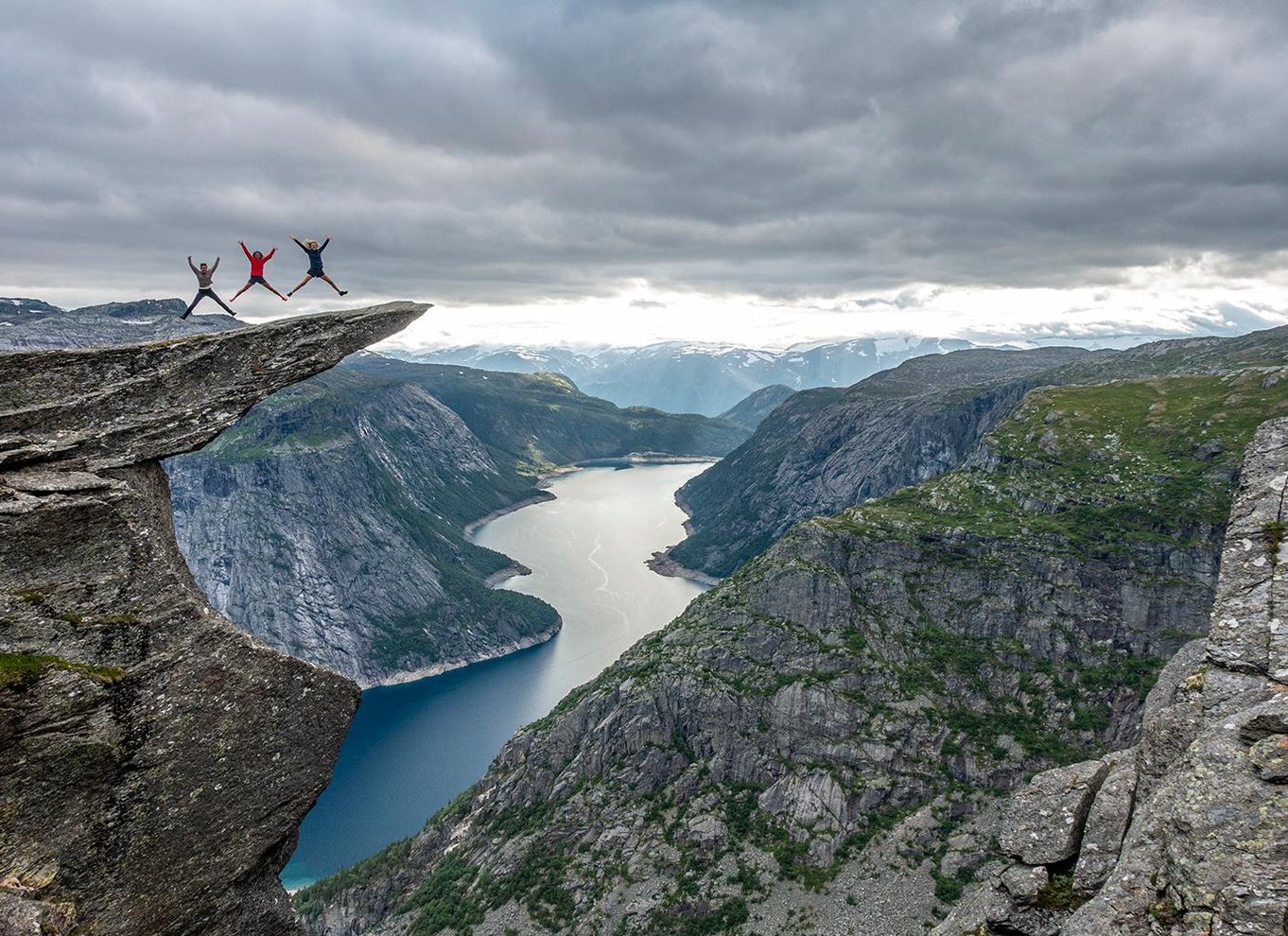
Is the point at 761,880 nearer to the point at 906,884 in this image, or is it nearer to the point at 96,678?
the point at 906,884

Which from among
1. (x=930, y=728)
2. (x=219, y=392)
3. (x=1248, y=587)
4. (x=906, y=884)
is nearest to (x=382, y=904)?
(x=906, y=884)

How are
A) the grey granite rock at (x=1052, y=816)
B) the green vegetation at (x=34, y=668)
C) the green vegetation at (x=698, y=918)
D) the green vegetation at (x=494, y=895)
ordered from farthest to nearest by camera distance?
the green vegetation at (x=494, y=895)
the green vegetation at (x=698, y=918)
the grey granite rock at (x=1052, y=816)
the green vegetation at (x=34, y=668)

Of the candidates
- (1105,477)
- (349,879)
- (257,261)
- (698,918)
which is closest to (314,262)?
(257,261)

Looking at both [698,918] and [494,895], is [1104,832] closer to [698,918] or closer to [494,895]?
[698,918]

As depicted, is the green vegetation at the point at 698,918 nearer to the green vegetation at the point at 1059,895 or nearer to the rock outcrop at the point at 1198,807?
the rock outcrop at the point at 1198,807

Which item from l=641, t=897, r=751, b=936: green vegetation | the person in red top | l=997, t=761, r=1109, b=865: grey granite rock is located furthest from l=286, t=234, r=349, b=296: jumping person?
l=641, t=897, r=751, b=936: green vegetation

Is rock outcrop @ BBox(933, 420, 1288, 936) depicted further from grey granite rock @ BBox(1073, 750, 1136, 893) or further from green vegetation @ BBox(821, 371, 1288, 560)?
green vegetation @ BBox(821, 371, 1288, 560)

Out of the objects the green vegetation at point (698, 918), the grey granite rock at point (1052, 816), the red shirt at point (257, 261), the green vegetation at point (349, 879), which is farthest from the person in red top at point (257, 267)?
the green vegetation at point (349, 879)
